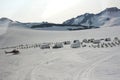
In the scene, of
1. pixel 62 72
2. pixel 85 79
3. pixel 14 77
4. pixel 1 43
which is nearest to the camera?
pixel 85 79

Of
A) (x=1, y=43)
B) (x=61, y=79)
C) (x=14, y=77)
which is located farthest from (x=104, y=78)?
(x=1, y=43)

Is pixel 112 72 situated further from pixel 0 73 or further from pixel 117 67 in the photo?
pixel 0 73

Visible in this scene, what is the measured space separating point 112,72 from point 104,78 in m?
2.46

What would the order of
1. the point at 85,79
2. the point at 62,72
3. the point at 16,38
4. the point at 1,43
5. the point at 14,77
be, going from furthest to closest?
the point at 16,38 < the point at 1,43 < the point at 62,72 < the point at 14,77 < the point at 85,79

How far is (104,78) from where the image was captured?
21906 mm

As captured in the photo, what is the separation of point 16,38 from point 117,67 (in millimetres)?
87764

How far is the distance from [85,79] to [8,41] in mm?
85692

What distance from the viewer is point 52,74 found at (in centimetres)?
2467

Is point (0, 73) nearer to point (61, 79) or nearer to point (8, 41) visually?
point (61, 79)

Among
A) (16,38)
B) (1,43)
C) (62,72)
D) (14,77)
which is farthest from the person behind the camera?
(16,38)

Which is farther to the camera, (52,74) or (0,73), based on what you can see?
(0,73)

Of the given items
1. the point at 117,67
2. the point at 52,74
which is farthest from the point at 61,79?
the point at 117,67

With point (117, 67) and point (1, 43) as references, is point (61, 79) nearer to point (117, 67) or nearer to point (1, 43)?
point (117, 67)

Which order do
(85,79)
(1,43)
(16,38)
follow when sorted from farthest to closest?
Result: (16,38), (1,43), (85,79)
